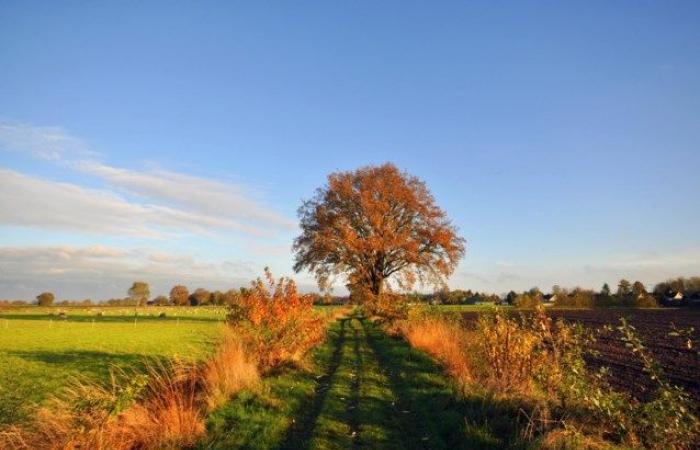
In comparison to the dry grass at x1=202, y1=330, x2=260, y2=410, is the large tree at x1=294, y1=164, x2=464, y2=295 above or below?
above

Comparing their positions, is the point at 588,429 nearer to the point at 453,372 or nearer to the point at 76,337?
the point at 453,372

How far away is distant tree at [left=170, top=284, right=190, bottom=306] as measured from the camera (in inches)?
5635

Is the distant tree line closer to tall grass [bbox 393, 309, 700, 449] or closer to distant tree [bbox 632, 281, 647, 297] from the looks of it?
distant tree [bbox 632, 281, 647, 297]

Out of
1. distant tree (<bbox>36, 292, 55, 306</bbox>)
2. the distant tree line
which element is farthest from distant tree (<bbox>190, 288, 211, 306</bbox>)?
distant tree (<bbox>36, 292, 55, 306</bbox>)

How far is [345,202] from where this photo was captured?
1868 inches

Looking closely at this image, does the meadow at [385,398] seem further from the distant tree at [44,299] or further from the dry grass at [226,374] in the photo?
the distant tree at [44,299]

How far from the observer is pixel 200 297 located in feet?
459

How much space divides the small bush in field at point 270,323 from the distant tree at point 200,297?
128 meters

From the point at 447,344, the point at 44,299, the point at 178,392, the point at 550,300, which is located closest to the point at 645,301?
the point at 550,300

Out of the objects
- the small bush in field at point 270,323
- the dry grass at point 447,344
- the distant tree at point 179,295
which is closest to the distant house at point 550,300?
the dry grass at point 447,344

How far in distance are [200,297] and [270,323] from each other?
131 meters

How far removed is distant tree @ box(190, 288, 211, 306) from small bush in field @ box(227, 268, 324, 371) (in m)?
128

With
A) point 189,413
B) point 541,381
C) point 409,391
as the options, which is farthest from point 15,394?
point 541,381

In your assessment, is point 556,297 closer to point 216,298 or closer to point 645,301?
point 645,301
